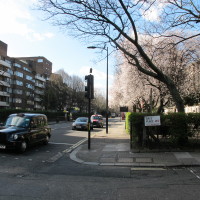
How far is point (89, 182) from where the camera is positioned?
5953 millimetres

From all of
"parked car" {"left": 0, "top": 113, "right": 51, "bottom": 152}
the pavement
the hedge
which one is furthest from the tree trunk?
"parked car" {"left": 0, "top": 113, "right": 51, "bottom": 152}

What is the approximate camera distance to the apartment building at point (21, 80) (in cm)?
6431

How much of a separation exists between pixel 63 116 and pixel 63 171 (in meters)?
53.3

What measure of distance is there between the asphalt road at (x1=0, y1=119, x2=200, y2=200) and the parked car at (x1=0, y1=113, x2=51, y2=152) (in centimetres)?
113

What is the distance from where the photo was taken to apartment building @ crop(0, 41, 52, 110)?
2532 inches

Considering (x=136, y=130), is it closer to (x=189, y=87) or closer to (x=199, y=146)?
(x=199, y=146)

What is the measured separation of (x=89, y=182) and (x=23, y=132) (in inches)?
208

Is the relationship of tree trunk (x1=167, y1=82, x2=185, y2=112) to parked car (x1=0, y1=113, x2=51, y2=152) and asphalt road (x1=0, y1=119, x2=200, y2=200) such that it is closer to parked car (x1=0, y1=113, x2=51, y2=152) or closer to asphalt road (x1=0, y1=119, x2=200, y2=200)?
asphalt road (x1=0, y1=119, x2=200, y2=200)

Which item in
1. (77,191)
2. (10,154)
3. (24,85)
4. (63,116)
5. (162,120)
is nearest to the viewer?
(77,191)

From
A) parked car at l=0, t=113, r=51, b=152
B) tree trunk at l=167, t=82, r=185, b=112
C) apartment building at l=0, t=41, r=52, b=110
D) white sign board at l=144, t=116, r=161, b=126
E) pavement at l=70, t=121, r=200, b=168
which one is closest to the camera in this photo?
pavement at l=70, t=121, r=200, b=168

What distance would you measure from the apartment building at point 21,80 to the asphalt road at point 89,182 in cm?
4874

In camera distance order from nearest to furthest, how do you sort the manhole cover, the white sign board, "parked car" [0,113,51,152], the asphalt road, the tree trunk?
the asphalt road < the manhole cover < "parked car" [0,113,51,152] < the white sign board < the tree trunk

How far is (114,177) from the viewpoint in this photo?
6508 millimetres

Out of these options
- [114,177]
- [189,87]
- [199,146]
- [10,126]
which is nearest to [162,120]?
[199,146]
